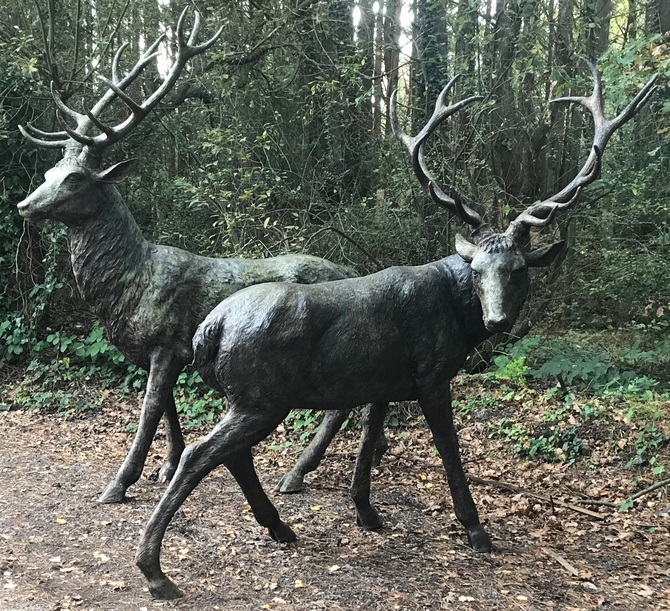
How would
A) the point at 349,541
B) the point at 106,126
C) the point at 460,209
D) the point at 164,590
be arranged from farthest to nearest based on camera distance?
the point at 106,126, the point at 349,541, the point at 460,209, the point at 164,590

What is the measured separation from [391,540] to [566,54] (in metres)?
7.25

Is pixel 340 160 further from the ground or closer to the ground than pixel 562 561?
further from the ground

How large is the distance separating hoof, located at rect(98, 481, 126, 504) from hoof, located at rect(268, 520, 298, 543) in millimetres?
1581

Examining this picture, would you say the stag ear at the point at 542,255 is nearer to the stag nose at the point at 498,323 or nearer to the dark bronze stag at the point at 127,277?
the stag nose at the point at 498,323

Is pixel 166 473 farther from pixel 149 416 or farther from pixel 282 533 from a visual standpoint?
pixel 282 533

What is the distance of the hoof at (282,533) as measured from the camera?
4664 mm

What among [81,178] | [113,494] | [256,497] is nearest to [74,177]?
[81,178]

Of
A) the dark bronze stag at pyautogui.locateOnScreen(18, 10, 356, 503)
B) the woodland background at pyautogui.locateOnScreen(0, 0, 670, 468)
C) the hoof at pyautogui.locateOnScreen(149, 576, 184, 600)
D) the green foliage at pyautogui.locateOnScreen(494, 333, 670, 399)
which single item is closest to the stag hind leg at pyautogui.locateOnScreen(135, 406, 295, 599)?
the hoof at pyautogui.locateOnScreen(149, 576, 184, 600)

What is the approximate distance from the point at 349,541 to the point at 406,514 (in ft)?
2.49

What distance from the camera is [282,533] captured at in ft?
15.3

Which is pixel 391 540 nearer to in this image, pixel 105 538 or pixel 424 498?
pixel 424 498

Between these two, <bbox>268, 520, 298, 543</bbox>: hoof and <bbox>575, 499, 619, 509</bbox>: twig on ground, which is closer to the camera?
<bbox>268, 520, 298, 543</bbox>: hoof

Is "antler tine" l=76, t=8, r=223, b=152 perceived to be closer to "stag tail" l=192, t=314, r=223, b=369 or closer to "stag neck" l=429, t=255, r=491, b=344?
"stag tail" l=192, t=314, r=223, b=369

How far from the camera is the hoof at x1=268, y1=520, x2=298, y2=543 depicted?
4664 mm
